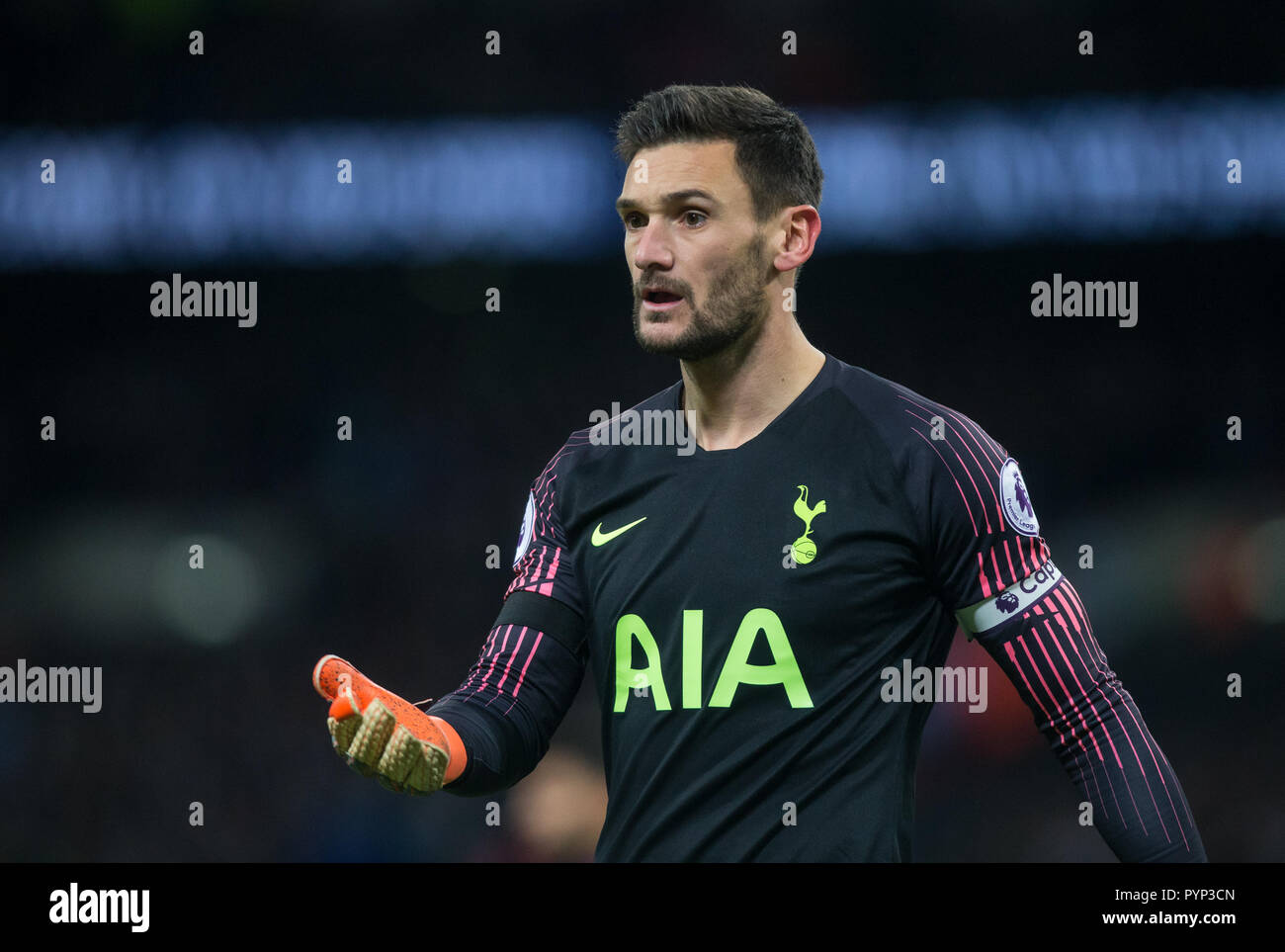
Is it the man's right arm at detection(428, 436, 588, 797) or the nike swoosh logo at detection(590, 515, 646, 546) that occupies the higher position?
the nike swoosh logo at detection(590, 515, 646, 546)

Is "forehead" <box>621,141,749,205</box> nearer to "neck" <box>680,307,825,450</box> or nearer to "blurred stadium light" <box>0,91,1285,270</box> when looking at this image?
"neck" <box>680,307,825,450</box>

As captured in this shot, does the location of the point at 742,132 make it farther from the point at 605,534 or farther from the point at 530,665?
the point at 530,665

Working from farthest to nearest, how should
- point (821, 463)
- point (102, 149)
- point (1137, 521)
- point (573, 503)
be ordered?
point (1137, 521)
point (102, 149)
point (573, 503)
point (821, 463)

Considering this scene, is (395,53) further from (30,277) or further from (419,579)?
(419,579)

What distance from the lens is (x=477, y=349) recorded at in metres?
7.06

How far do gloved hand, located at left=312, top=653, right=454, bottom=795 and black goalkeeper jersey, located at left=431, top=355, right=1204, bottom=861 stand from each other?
0.81 feet

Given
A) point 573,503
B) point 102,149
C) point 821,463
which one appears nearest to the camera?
point 821,463

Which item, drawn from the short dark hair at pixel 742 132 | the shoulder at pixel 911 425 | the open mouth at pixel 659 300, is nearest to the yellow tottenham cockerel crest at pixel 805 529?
the shoulder at pixel 911 425

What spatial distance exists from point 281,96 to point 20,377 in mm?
2006

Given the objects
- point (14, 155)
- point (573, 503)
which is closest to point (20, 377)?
point (14, 155)

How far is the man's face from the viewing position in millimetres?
3355

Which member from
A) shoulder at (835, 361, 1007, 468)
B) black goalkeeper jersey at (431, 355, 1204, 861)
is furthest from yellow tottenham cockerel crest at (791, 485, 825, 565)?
shoulder at (835, 361, 1007, 468)

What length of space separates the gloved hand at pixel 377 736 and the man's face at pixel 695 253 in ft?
3.44

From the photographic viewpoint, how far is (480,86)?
21.6 ft
